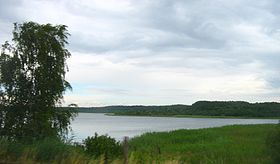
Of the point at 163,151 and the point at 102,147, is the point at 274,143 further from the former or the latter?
the point at 163,151

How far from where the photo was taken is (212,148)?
26688mm

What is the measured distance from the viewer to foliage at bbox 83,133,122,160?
14.3 metres

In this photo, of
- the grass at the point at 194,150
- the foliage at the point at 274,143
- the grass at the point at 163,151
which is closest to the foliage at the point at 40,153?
the grass at the point at 163,151

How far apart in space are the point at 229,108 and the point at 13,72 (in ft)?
428

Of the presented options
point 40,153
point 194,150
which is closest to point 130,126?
point 194,150

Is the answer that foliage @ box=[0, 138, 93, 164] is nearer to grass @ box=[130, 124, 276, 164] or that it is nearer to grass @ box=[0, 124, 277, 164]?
grass @ box=[0, 124, 277, 164]


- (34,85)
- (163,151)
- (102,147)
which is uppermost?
(34,85)

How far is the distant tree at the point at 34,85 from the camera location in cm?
1443

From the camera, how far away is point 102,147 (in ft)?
47.5

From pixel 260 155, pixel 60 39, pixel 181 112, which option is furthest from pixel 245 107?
pixel 60 39

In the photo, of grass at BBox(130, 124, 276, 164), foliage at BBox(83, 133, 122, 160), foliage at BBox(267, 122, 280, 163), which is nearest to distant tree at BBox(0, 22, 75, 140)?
foliage at BBox(83, 133, 122, 160)

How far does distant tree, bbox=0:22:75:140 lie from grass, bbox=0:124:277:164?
1967 millimetres

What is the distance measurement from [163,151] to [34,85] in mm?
12762

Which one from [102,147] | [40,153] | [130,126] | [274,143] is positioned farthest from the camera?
[130,126]
